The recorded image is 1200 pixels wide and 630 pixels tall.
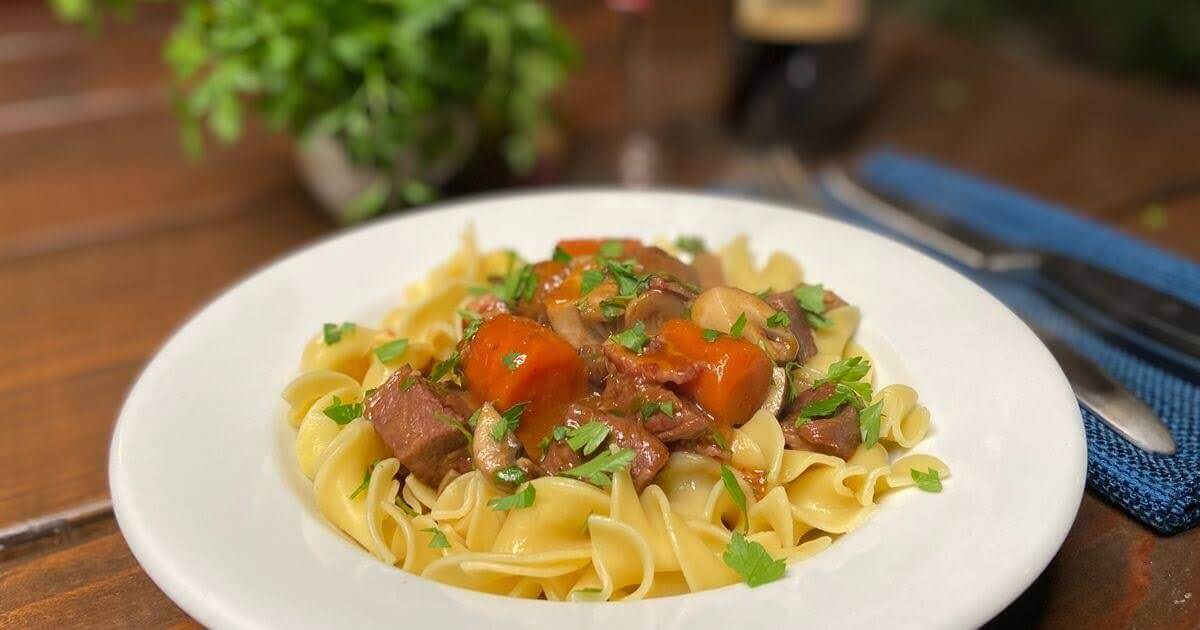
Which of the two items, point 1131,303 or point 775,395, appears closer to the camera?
point 775,395

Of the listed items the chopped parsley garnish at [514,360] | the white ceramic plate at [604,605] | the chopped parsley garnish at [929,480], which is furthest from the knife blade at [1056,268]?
the chopped parsley garnish at [514,360]

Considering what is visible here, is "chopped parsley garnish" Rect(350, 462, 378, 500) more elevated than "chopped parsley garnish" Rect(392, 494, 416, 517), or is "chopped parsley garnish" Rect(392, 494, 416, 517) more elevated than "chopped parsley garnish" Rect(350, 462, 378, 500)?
"chopped parsley garnish" Rect(350, 462, 378, 500)

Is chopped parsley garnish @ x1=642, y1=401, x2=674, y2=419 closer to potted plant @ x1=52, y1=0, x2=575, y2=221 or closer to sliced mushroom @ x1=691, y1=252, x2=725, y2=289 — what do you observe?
sliced mushroom @ x1=691, y1=252, x2=725, y2=289

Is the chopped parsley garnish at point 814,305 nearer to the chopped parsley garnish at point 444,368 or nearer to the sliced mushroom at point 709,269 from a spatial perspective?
the sliced mushroom at point 709,269

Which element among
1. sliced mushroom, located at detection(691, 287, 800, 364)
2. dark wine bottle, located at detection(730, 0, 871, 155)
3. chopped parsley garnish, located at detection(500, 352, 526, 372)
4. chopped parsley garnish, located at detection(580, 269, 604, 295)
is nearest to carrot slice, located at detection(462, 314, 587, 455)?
chopped parsley garnish, located at detection(500, 352, 526, 372)

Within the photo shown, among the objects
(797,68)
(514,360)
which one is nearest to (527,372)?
(514,360)

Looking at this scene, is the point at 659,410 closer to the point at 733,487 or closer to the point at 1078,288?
the point at 733,487
